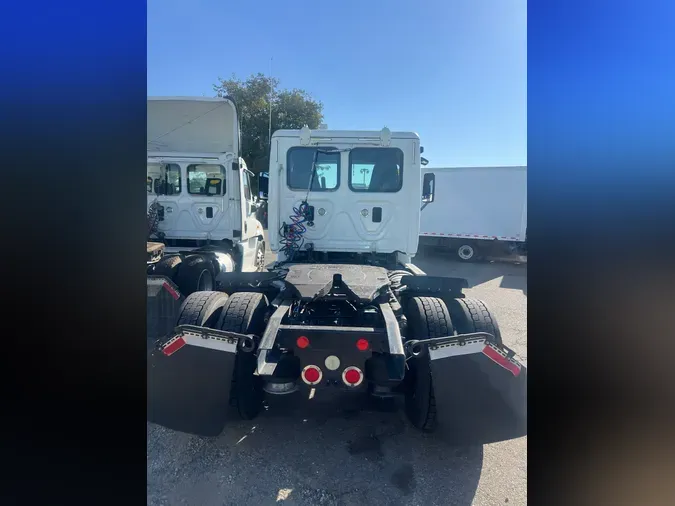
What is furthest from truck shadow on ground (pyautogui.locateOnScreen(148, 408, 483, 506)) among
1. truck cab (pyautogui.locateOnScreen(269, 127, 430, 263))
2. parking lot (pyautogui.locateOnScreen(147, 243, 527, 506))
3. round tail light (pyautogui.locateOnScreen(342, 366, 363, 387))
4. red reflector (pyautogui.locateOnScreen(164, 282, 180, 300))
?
truck cab (pyautogui.locateOnScreen(269, 127, 430, 263))

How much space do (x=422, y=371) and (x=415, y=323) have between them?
384 millimetres

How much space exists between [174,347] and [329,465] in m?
1.41

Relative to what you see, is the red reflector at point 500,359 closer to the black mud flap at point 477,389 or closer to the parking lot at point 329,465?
the black mud flap at point 477,389

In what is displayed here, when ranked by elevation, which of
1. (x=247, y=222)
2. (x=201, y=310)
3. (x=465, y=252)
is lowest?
(x=201, y=310)

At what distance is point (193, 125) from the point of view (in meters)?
6.46

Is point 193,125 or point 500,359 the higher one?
point 193,125

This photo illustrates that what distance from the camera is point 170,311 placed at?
14.3 feet

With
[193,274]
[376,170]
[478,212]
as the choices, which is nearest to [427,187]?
[376,170]

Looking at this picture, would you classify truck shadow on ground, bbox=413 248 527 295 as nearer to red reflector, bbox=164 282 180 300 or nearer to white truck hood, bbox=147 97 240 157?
white truck hood, bbox=147 97 240 157

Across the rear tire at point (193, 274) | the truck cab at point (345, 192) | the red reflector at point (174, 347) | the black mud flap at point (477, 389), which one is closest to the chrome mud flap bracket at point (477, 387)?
the black mud flap at point (477, 389)

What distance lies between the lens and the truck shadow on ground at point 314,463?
7.83ft

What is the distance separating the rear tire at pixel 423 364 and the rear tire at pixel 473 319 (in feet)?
0.60

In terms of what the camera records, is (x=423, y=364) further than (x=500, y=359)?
Yes

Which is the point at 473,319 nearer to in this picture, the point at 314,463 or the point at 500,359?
the point at 500,359
